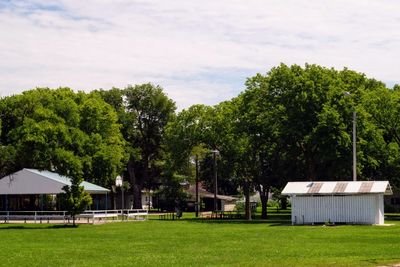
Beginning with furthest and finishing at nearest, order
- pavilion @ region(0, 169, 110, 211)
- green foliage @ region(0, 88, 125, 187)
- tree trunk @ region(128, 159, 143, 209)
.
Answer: tree trunk @ region(128, 159, 143, 209)
green foliage @ region(0, 88, 125, 187)
pavilion @ region(0, 169, 110, 211)

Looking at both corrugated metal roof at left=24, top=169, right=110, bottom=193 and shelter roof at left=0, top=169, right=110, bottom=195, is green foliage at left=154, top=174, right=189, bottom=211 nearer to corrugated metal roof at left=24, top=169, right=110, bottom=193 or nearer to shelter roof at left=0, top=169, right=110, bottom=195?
corrugated metal roof at left=24, top=169, right=110, bottom=193

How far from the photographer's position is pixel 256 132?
71.0 meters

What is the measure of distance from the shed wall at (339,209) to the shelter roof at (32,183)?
25883 millimetres

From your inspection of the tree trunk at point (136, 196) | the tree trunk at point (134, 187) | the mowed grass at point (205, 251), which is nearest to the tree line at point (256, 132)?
the tree trunk at point (134, 187)

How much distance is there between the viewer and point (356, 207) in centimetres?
5572

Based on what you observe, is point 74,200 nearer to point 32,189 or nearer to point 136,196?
point 32,189

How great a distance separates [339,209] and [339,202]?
563 millimetres

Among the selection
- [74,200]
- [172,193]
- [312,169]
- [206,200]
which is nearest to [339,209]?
[312,169]

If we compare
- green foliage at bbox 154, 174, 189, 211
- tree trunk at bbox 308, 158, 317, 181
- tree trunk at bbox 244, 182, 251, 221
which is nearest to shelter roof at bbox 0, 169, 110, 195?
tree trunk at bbox 244, 182, 251, 221

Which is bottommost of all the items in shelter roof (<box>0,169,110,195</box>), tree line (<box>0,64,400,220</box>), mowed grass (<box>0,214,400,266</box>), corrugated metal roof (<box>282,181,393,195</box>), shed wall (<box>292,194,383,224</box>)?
mowed grass (<box>0,214,400,266</box>)

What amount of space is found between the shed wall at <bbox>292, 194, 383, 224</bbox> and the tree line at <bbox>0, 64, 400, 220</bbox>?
354 inches

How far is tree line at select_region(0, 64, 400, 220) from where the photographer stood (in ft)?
220

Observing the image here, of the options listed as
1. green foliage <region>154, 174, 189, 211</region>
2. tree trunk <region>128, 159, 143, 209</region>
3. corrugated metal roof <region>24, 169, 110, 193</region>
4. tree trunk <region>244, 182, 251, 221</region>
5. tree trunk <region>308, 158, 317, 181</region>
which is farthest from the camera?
tree trunk <region>128, 159, 143, 209</region>

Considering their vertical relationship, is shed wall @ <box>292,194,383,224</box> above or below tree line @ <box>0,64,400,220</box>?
below
